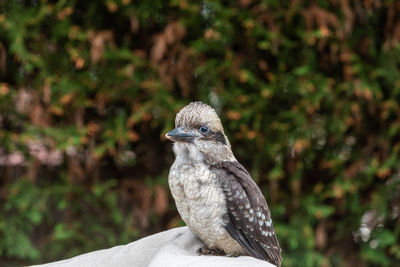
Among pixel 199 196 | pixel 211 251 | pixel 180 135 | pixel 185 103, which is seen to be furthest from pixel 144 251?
pixel 185 103

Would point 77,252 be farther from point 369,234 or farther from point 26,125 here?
point 369,234

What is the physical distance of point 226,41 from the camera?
350 cm

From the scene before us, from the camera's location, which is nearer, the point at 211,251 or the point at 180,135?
the point at 180,135

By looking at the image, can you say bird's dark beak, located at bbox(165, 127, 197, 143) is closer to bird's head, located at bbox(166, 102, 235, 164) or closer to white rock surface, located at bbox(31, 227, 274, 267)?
bird's head, located at bbox(166, 102, 235, 164)

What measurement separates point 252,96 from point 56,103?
4.41 ft

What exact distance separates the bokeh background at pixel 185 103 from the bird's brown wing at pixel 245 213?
1210 mm

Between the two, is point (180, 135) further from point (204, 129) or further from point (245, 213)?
point (245, 213)

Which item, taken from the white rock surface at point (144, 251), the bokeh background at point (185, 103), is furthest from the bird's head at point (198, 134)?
the bokeh background at point (185, 103)

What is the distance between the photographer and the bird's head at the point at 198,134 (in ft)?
7.00

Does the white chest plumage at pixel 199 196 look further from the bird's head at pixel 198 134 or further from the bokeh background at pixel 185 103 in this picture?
the bokeh background at pixel 185 103

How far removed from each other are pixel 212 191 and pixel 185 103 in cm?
148

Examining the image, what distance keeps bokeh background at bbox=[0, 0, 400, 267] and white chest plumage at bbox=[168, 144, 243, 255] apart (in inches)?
51.0

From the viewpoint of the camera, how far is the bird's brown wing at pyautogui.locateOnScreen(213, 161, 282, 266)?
218 cm

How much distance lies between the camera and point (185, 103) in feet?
11.7
